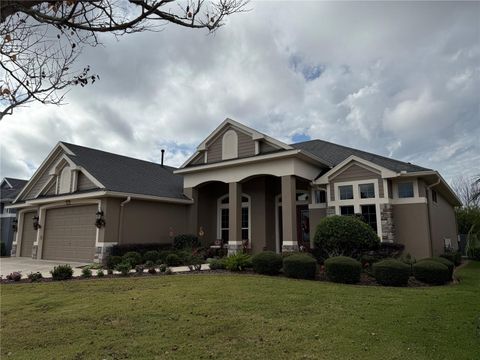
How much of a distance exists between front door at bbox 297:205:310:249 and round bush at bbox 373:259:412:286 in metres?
6.92

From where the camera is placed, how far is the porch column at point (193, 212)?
56.6 ft

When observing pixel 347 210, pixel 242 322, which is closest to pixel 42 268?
pixel 242 322

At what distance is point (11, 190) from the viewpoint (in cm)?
2677

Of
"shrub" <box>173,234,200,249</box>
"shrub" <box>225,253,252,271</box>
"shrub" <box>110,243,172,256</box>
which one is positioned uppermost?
"shrub" <box>173,234,200,249</box>

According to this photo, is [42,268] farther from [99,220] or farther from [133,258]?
[133,258]

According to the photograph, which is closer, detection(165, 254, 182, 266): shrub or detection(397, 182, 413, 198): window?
detection(397, 182, 413, 198): window

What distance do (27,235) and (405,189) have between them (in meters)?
20.8

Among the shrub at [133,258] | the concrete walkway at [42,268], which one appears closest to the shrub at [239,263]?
the concrete walkway at [42,268]

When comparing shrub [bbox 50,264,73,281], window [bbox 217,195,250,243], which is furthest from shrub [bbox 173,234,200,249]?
shrub [bbox 50,264,73,281]

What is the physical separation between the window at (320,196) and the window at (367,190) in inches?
68.9

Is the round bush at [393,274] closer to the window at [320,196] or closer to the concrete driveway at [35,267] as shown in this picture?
the window at [320,196]

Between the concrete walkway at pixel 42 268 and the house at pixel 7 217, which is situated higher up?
the house at pixel 7 217

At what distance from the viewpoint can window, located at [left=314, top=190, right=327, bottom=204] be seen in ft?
48.4

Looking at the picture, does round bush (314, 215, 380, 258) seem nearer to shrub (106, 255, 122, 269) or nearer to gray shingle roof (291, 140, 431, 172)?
gray shingle roof (291, 140, 431, 172)
